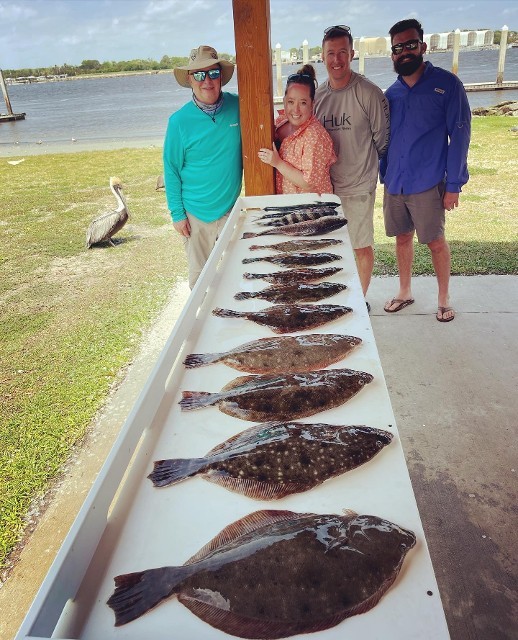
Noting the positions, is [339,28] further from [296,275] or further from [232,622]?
[232,622]

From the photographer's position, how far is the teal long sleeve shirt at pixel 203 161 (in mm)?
3779

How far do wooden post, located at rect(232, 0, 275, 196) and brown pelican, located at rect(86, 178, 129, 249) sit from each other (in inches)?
201

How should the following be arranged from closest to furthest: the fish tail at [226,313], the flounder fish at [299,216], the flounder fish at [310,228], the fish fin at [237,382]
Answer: the fish fin at [237,382] → the fish tail at [226,313] → the flounder fish at [310,228] → the flounder fish at [299,216]

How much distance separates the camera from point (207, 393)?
5.37ft

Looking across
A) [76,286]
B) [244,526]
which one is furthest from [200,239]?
[76,286]

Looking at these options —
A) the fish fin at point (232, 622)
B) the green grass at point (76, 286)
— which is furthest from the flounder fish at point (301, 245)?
the green grass at point (76, 286)

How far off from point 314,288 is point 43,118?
46901 mm

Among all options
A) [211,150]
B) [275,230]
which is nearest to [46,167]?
[211,150]

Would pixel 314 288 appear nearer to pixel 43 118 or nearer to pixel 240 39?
pixel 240 39

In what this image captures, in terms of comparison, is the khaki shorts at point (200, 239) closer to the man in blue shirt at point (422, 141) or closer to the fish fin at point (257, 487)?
the man in blue shirt at point (422, 141)

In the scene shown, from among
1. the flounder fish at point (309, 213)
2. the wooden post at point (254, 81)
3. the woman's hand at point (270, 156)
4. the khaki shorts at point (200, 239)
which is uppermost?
the wooden post at point (254, 81)

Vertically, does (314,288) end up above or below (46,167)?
above

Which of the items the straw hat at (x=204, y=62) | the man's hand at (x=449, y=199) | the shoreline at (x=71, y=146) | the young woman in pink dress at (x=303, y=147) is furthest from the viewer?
the shoreline at (x=71, y=146)

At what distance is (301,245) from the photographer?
2.84 metres
